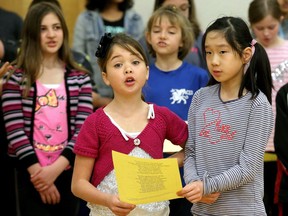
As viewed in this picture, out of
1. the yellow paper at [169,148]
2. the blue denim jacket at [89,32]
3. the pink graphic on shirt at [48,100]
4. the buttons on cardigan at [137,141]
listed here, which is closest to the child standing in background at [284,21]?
the blue denim jacket at [89,32]

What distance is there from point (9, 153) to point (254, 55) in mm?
1610

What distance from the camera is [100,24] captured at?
3.98 m

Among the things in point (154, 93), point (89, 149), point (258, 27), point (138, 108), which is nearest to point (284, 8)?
point (258, 27)

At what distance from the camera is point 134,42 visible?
2.30 metres

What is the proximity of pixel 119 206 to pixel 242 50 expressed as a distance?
0.78m

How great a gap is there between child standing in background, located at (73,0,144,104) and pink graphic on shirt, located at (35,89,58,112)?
2.58 ft

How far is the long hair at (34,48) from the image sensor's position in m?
3.10

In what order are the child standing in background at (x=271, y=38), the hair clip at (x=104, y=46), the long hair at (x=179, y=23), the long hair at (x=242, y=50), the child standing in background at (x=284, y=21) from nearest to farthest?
the long hair at (x=242, y=50) < the hair clip at (x=104, y=46) < the long hair at (x=179, y=23) < the child standing in background at (x=271, y=38) < the child standing in background at (x=284, y=21)

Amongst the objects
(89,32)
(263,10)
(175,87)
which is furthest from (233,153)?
(89,32)

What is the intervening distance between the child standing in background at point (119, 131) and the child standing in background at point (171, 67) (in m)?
0.80

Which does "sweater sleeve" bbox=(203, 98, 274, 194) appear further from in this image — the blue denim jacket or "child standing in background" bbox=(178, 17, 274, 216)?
the blue denim jacket

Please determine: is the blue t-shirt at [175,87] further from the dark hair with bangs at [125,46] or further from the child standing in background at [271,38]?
the dark hair with bangs at [125,46]

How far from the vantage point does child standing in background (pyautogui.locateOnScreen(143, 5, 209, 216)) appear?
311 centimetres

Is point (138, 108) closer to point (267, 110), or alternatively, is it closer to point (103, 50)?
point (103, 50)
